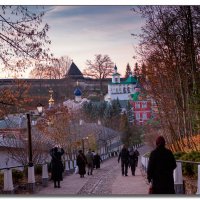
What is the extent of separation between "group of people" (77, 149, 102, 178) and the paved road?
0.09 metres

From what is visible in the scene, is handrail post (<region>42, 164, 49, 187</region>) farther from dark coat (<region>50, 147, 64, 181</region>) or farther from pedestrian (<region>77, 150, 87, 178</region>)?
pedestrian (<region>77, 150, 87, 178</region>)

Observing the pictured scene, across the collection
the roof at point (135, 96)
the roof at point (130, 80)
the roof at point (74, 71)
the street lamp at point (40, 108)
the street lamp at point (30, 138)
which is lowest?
the street lamp at point (30, 138)

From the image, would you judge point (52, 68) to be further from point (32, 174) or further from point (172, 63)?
point (172, 63)

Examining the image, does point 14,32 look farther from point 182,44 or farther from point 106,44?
point 182,44

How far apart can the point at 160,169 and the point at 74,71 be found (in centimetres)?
208

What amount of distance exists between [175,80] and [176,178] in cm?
156

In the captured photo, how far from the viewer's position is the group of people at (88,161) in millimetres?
7961

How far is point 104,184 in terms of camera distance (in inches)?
309

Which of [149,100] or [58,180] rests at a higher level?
[149,100]

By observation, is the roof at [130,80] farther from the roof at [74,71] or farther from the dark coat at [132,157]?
the dark coat at [132,157]

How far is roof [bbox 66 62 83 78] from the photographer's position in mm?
7871

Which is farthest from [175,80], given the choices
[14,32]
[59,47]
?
[14,32]

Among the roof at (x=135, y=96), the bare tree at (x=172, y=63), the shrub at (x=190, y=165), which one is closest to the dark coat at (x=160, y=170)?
the shrub at (x=190, y=165)

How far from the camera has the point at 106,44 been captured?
7.75 metres
